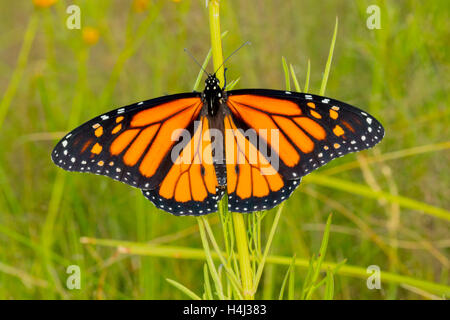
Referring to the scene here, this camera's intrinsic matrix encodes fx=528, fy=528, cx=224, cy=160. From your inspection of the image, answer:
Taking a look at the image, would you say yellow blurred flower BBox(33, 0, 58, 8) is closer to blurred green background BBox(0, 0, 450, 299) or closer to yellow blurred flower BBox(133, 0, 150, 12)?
blurred green background BBox(0, 0, 450, 299)

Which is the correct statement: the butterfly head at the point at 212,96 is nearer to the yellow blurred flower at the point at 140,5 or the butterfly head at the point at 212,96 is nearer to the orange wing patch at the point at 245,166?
the orange wing patch at the point at 245,166

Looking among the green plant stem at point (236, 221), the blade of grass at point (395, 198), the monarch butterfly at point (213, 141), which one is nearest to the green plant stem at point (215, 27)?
the green plant stem at point (236, 221)

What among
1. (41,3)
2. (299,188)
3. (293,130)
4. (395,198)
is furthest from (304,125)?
(41,3)

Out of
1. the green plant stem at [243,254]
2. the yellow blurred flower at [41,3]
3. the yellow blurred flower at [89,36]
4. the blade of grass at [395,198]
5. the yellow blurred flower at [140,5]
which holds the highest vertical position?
A: the yellow blurred flower at [140,5]

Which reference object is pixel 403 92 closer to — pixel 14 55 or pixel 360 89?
pixel 360 89

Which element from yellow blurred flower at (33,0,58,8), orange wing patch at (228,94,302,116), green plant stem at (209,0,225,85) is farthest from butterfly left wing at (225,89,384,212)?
yellow blurred flower at (33,0,58,8)

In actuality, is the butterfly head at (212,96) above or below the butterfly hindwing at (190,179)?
above
